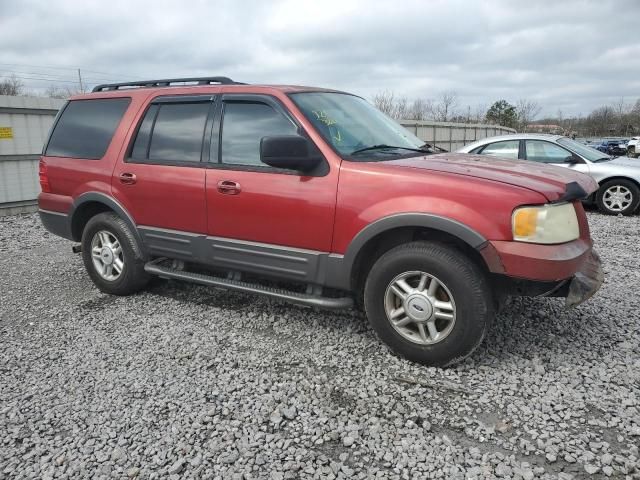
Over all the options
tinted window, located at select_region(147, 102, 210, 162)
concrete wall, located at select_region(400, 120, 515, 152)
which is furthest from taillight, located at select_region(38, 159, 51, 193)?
concrete wall, located at select_region(400, 120, 515, 152)

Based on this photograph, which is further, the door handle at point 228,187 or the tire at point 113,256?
the tire at point 113,256

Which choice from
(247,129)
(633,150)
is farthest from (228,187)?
(633,150)

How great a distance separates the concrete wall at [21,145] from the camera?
9008mm

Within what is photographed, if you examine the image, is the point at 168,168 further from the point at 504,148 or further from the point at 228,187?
the point at 504,148

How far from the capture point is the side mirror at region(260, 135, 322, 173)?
3188 millimetres

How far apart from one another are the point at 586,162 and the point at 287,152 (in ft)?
25.3

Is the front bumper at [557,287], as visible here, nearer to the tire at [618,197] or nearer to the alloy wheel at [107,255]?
the alloy wheel at [107,255]

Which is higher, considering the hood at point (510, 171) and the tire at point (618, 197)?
the hood at point (510, 171)

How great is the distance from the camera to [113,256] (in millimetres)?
4621

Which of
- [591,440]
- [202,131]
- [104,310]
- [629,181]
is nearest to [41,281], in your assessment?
[104,310]

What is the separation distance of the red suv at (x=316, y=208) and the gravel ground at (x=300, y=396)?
360mm

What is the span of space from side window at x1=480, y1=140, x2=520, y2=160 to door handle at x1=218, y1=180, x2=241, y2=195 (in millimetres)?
6636

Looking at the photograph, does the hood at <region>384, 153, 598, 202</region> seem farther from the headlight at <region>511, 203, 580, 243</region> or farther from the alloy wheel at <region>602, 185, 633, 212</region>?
the alloy wheel at <region>602, 185, 633, 212</region>

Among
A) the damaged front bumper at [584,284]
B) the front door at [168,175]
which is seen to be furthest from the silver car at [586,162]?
the front door at [168,175]
